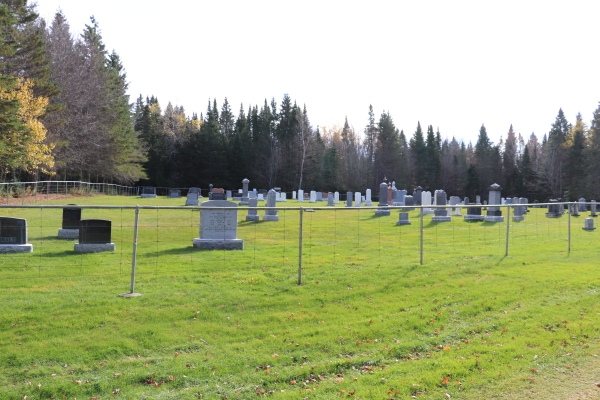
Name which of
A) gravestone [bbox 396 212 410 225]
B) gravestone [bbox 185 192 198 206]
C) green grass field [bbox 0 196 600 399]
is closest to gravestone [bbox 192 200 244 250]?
green grass field [bbox 0 196 600 399]

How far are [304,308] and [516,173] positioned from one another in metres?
77.2

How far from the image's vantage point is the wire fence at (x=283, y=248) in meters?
10.4

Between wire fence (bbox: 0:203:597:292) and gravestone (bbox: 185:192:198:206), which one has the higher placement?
gravestone (bbox: 185:192:198:206)

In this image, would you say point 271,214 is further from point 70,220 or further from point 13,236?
point 13,236

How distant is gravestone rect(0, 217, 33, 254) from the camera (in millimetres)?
12305

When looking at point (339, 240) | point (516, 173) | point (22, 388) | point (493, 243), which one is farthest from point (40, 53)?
point (516, 173)

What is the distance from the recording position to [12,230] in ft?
40.8

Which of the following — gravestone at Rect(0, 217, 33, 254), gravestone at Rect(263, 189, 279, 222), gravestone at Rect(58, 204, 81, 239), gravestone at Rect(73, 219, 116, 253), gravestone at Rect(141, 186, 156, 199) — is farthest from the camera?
gravestone at Rect(141, 186, 156, 199)

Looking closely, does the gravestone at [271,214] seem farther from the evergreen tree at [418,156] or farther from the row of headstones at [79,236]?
the evergreen tree at [418,156]

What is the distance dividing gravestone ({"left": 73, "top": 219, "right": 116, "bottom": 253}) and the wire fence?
309 millimetres

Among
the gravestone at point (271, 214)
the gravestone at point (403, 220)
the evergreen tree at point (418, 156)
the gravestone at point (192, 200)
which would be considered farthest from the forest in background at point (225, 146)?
the gravestone at point (403, 220)

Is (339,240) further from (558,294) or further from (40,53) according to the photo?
(40,53)

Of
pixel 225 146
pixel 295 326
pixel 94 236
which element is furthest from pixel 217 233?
pixel 225 146

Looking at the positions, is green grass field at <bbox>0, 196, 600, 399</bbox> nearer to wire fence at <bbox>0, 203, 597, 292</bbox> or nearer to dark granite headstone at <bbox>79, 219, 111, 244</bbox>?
wire fence at <bbox>0, 203, 597, 292</bbox>
